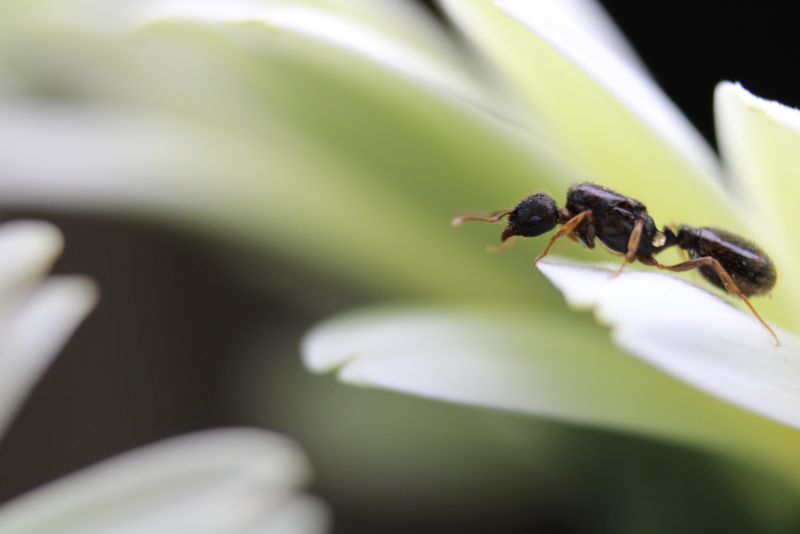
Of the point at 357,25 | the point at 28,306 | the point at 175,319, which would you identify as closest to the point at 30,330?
the point at 28,306

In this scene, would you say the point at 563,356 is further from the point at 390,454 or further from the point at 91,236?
the point at 91,236

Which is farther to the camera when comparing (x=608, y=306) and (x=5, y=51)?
(x=5, y=51)

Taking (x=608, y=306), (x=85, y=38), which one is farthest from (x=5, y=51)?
(x=608, y=306)

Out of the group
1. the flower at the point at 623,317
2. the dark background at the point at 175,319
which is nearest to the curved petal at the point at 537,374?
the flower at the point at 623,317

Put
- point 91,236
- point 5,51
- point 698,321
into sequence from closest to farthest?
point 698,321 < point 5,51 < point 91,236

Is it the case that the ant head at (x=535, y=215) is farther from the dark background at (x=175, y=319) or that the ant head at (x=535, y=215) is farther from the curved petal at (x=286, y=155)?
the dark background at (x=175, y=319)

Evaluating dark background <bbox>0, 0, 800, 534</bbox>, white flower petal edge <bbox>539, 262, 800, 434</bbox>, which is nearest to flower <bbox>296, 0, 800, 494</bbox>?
white flower petal edge <bbox>539, 262, 800, 434</bbox>
